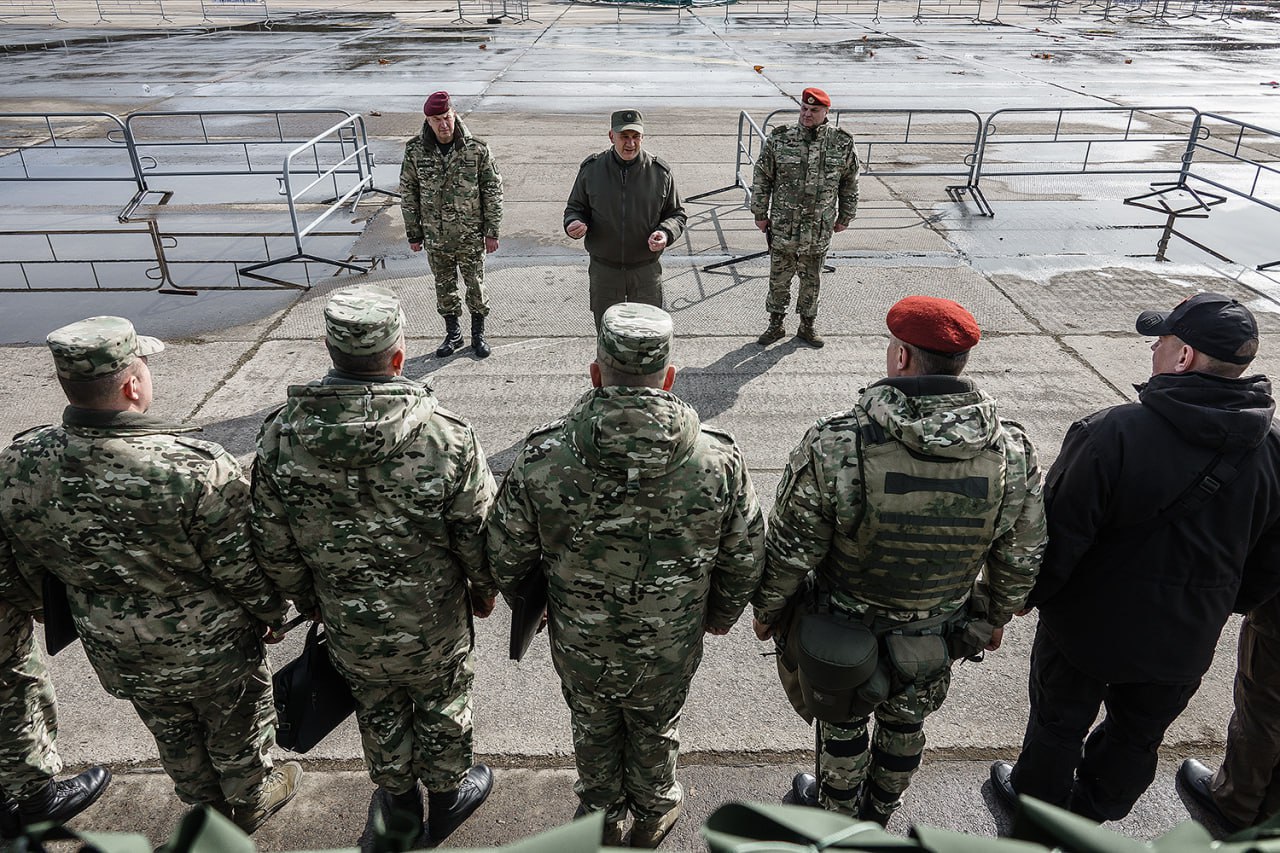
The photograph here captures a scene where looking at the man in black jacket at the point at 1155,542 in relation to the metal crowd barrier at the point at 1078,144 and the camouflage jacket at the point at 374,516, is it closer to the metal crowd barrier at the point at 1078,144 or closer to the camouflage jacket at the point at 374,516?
the camouflage jacket at the point at 374,516

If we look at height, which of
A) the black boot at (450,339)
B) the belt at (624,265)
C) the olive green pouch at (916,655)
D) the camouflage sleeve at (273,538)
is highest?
the camouflage sleeve at (273,538)

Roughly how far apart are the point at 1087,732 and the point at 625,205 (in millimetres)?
3931

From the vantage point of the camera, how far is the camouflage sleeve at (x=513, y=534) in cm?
231

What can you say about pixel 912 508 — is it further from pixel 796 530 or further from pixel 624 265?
pixel 624 265

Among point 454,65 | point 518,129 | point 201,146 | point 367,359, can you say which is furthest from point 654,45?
point 367,359

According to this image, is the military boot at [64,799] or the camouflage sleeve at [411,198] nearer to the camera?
the military boot at [64,799]

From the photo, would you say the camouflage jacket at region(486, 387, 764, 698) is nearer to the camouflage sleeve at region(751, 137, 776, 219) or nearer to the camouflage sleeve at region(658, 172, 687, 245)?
the camouflage sleeve at region(658, 172, 687, 245)

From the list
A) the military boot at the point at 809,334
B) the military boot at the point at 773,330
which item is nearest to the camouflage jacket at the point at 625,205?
the military boot at the point at 773,330

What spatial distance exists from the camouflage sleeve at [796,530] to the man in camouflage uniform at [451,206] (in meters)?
4.29

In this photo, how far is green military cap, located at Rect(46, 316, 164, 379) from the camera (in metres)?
2.19

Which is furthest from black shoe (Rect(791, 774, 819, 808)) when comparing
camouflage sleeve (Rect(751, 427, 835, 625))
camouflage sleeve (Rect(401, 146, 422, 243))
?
camouflage sleeve (Rect(401, 146, 422, 243))

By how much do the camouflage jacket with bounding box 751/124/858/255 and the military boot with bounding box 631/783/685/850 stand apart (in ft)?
15.3

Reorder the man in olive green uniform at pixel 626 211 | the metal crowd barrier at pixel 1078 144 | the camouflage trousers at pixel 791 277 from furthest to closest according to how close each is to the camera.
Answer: the metal crowd barrier at pixel 1078 144
the camouflage trousers at pixel 791 277
the man in olive green uniform at pixel 626 211

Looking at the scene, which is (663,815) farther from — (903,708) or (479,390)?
(479,390)
